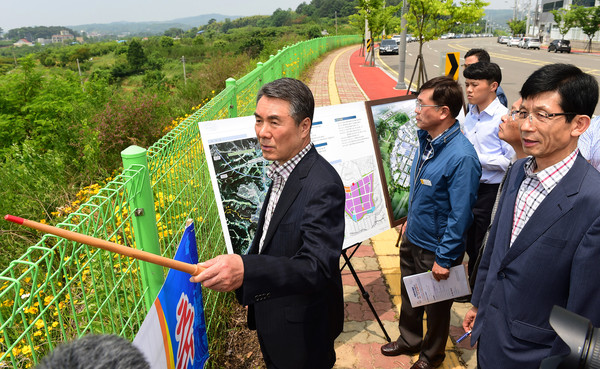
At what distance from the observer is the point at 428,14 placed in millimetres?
11992

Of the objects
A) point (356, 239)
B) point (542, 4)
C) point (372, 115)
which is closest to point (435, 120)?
point (372, 115)

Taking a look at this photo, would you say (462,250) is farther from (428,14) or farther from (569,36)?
(569,36)

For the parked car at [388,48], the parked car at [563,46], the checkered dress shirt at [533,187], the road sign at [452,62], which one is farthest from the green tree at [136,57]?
the checkered dress shirt at [533,187]

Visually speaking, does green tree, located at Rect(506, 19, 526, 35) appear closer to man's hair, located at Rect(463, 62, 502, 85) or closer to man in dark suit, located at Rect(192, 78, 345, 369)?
man's hair, located at Rect(463, 62, 502, 85)

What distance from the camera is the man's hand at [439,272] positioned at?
2621mm

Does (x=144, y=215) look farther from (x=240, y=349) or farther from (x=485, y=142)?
(x=485, y=142)

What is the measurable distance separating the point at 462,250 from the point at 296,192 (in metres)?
1.46

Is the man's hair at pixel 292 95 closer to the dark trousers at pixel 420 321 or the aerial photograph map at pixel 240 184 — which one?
the aerial photograph map at pixel 240 184

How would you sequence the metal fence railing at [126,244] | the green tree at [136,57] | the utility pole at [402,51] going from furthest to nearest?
the green tree at [136,57] → the utility pole at [402,51] → the metal fence railing at [126,244]

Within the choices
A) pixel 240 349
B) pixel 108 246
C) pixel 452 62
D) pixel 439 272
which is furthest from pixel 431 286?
pixel 452 62

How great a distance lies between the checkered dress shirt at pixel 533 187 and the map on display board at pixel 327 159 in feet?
4.59

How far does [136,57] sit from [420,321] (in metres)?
78.0

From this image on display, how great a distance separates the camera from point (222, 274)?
1398mm

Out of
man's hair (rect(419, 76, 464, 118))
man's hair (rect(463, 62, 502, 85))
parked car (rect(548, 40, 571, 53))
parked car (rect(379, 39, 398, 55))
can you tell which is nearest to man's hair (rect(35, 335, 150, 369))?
man's hair (rect(419, 76, 464, 118))
